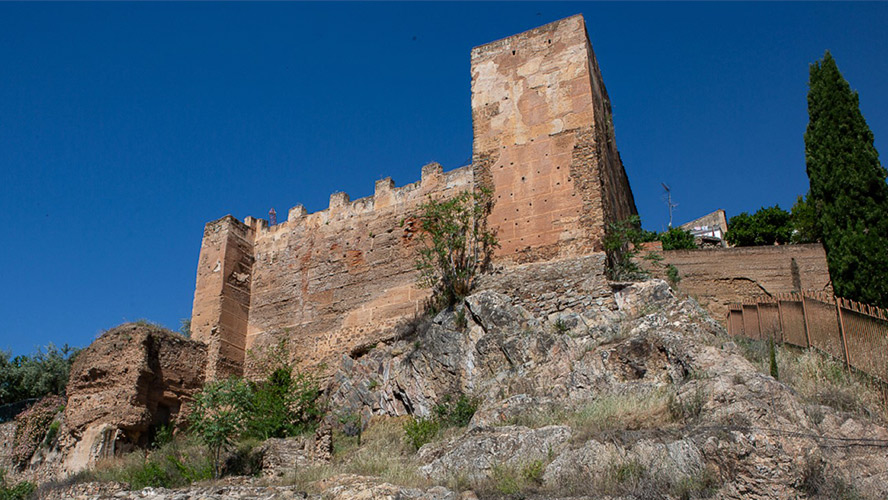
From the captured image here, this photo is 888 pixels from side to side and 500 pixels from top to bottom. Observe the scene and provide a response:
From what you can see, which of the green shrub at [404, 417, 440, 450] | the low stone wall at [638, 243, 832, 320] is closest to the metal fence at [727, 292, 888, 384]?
the low stone wall at [638, 243, 832, 320]

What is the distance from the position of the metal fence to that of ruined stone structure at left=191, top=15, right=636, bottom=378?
293cm

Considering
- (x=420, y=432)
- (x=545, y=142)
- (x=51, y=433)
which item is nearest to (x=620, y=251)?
(x=545, y=142)

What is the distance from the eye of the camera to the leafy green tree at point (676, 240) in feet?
80.7

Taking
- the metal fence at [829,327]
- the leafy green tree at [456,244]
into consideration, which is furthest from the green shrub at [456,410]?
the metal fence at [829,327]

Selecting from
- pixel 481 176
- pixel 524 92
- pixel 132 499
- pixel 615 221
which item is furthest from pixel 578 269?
pixel 132 499

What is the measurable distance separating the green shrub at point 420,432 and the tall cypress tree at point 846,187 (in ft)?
32.4

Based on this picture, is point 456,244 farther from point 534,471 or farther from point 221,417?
point 534,471

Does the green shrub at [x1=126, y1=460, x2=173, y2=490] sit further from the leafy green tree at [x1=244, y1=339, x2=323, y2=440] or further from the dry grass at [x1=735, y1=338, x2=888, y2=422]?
the dry grass at [x1=735, y1=338, x2=888, y2=422]

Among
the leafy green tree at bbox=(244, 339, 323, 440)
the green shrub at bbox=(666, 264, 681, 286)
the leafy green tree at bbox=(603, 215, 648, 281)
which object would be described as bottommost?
the leafy green tree at bbox=(244, 339, 323, 440)

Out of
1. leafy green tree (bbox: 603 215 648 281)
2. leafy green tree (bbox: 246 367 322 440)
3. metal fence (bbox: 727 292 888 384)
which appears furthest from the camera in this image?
leafy green tree (bbox: 246 367 322 440)

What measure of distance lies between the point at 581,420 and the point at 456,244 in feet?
19.8

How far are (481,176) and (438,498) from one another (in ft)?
27.0

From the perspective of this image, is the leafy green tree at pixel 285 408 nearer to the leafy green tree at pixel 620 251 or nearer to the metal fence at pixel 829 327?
the leafy green tree at pixel 620 251

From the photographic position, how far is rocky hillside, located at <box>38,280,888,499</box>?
921 cm
